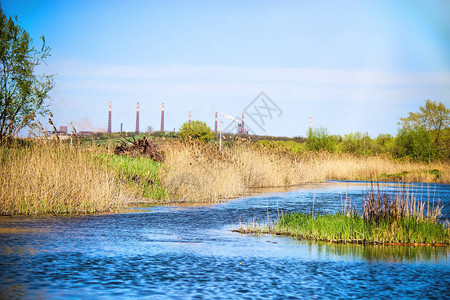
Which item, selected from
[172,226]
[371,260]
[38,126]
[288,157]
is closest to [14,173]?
[38,126]

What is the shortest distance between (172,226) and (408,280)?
677 cm

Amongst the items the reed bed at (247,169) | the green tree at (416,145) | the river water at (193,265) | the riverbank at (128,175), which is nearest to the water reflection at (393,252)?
the river water at (193,265)

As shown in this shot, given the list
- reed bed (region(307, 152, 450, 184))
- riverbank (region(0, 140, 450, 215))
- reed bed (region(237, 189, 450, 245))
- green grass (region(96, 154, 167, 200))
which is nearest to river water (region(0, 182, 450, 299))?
reed bed (region(237, 189, 450, 245))

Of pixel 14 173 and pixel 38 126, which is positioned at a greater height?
pixel 38 126

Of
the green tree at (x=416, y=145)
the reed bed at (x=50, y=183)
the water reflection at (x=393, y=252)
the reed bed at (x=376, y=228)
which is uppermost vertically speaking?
the green tree at (x=416, y=145)

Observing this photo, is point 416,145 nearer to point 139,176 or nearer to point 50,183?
point 139,176

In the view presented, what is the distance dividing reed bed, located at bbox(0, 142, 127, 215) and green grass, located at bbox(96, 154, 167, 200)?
9.14 ft

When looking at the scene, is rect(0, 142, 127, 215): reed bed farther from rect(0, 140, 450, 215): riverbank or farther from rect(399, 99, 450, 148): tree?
rect(399, 99, 450, 148): tree

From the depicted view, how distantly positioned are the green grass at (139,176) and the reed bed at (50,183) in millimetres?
2785

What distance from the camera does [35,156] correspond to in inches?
604

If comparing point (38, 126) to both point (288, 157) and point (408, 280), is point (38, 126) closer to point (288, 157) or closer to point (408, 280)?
point (408, 280)

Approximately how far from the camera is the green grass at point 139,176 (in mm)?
19375

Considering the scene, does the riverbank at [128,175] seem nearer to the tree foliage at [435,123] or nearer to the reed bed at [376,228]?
the reed bed at [376,228]

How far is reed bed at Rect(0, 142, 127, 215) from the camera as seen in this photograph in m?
14.6
